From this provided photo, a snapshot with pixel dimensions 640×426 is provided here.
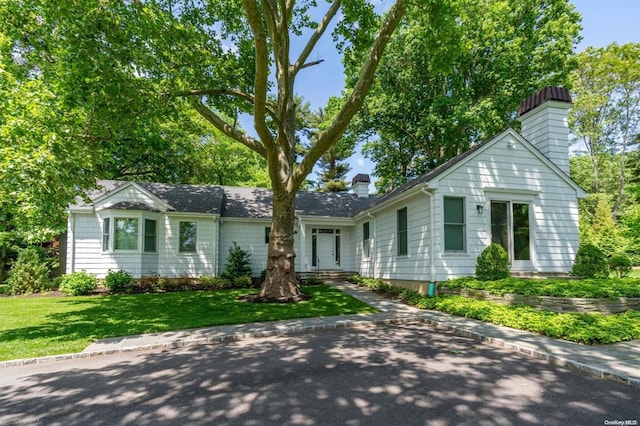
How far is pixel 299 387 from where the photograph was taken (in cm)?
397

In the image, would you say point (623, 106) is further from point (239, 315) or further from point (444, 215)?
point (239, 315)

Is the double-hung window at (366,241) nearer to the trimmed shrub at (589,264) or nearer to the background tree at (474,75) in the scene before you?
the trimmed shrub at (589,264)

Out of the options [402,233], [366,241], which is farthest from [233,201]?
[402,233]

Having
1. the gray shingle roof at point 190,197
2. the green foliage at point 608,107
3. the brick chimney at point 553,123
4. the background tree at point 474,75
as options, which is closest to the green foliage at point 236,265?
the gray shingle roof at point 190,197

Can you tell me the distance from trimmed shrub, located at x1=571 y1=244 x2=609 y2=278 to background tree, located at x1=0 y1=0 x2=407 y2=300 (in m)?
7.82

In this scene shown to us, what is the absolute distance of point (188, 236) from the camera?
51.5 ft

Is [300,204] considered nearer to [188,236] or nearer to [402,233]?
[188,236]

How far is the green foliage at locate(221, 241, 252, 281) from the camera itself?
15.2 meters

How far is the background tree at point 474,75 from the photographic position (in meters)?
17.9

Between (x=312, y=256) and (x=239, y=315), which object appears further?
(x=312, y=256)

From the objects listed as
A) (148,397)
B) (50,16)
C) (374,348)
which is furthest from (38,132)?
(374,348)

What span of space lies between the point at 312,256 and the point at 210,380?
43.5 feet

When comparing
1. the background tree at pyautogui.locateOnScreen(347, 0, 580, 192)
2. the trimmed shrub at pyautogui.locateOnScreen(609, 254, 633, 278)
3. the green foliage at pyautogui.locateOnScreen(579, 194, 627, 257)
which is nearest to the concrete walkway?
the trimmed shrub at pyautogui.locateOnScreen(609, 254, 633, 278)

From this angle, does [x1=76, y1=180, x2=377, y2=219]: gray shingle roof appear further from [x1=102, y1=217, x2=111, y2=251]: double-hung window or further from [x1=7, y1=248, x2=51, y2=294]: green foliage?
[x1=7, y1=248, x2=51, y2=294]: green foliage
